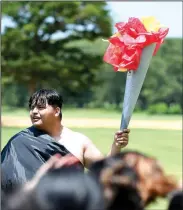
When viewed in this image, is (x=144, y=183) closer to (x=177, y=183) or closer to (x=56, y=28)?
(x=177, y=183)

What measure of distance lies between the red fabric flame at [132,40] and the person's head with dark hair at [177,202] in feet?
4.98

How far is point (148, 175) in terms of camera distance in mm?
1692

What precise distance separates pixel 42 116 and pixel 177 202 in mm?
1822

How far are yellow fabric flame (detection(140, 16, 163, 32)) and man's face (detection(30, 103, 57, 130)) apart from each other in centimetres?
82

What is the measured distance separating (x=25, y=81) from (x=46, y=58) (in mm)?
3176

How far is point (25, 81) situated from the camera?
38.7 metres

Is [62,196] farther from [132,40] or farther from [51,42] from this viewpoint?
[51,42]

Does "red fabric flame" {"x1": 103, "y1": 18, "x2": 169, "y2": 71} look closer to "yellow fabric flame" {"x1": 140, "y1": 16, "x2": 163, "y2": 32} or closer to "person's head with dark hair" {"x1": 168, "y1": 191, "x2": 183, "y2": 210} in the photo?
"yellow fabric flame" {"x1": 140, "y1": 16, "x2": 163, "y2": 32}

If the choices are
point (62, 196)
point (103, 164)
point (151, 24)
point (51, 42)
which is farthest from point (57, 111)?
point (51, 42)

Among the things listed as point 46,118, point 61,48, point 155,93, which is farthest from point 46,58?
point 46,118

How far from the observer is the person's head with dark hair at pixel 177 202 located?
1707 millimetres

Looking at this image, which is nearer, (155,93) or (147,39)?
(147,39)

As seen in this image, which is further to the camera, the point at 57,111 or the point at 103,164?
the point at 57,111

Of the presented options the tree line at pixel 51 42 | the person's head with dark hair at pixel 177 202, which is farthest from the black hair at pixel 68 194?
the tree line at pixel 51 42
